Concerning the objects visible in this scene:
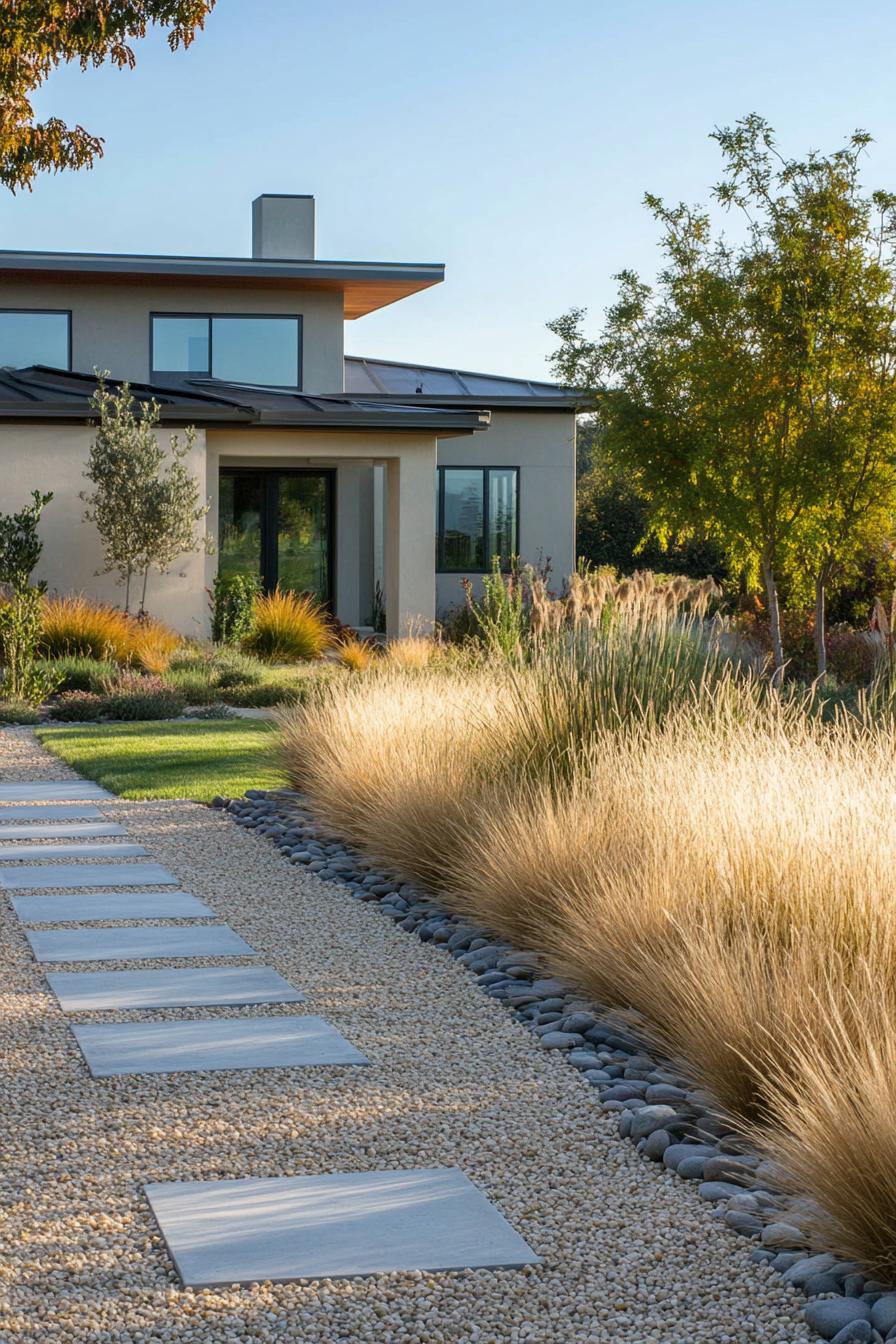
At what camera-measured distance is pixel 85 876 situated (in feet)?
23.7

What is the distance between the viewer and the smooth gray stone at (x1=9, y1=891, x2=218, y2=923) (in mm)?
6387

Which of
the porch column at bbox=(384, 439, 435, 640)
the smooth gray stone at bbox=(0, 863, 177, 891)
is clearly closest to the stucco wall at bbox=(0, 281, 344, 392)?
the porch column at bbox=(384, 439, 435, 640)

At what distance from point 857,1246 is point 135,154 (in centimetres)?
1818

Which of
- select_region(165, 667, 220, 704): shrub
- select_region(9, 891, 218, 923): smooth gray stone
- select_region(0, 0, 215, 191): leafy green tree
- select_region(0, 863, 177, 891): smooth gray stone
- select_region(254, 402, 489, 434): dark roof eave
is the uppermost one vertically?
select_region(0, 0, 215, 191): leafy green tree

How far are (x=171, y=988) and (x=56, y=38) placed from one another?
8757mm

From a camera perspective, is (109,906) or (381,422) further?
(381,422)

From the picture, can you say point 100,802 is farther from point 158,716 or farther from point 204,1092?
point 204,1092

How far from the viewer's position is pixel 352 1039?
474 cm

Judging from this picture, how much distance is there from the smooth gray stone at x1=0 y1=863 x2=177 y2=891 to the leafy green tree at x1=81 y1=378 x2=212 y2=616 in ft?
36.3

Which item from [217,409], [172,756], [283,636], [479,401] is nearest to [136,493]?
[217,409]

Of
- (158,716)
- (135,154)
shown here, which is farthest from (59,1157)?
(135,154)

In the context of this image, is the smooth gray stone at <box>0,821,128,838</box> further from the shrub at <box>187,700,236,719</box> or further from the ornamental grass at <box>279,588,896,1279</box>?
the shrub at <box>187,700,236,719</box>

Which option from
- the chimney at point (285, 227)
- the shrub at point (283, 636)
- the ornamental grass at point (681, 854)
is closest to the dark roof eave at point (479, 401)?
the chimney at point (285, 227)

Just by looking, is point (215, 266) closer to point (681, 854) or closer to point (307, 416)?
point (307, 416)
